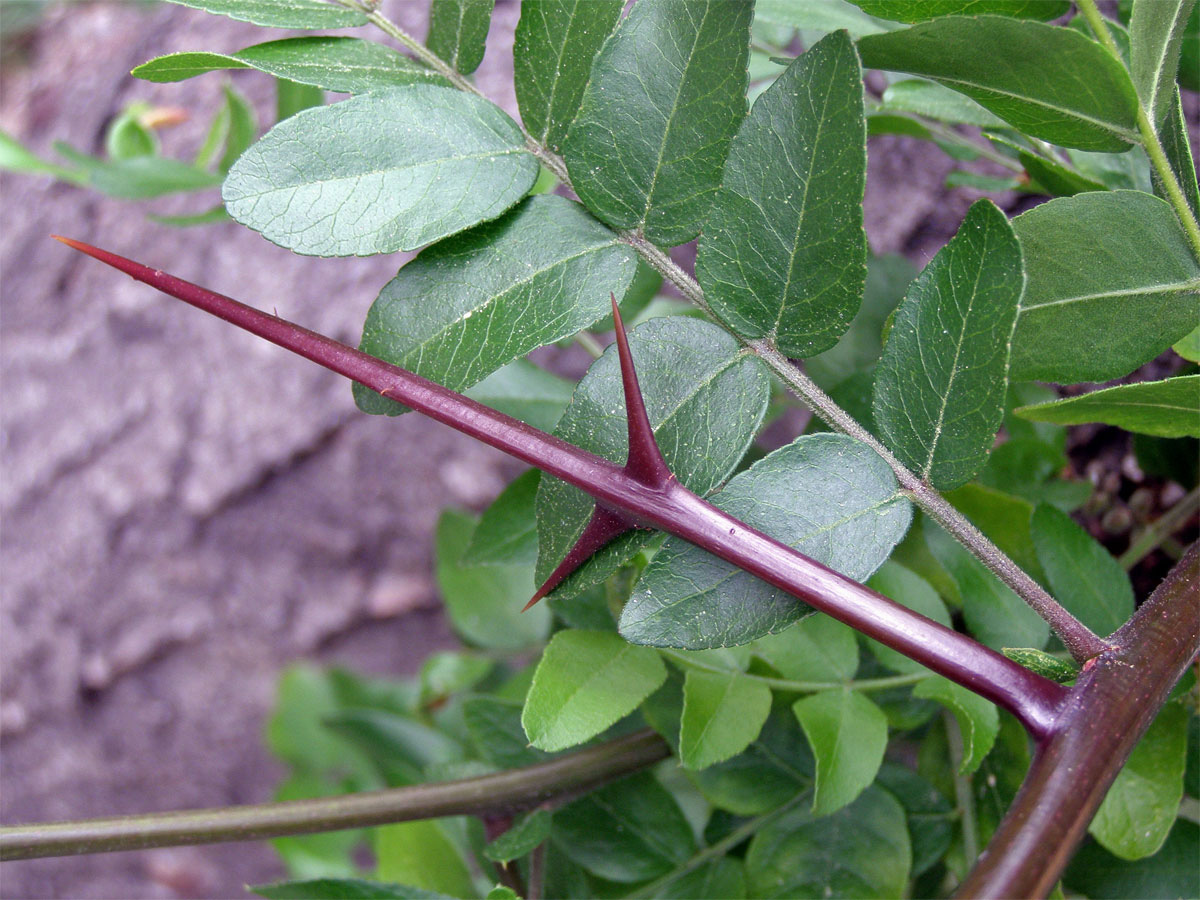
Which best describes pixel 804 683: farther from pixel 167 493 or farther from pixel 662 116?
pixel 167 493

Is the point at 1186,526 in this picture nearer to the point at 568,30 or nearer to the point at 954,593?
the point at 954,593

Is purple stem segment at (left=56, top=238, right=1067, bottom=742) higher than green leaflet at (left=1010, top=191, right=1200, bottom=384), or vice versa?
green leaflet at (left=1010, top=191, right=1200, bottom=384)

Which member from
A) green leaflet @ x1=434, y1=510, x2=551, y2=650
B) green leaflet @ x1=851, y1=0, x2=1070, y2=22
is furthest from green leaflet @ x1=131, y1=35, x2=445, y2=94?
green leaflet @ x1=434, y1=510, x2=551, y2=650

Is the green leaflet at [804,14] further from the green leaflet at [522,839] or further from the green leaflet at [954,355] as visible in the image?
the green leaflet at [522,839]

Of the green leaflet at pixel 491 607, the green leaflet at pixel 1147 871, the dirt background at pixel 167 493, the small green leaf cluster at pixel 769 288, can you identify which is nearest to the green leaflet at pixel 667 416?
the small green leaf cluster at pixel 769 288

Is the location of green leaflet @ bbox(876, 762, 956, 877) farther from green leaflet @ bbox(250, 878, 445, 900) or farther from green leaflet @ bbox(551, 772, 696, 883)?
green leaflet @ bbox(250, 878, 445, 900)

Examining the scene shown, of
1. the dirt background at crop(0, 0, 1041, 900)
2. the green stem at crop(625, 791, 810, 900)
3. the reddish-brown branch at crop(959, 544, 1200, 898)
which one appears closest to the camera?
the reddish-brown branch at crop(959, 544, 1200, 898)

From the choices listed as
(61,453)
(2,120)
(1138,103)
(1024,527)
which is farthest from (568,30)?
(2,120)
